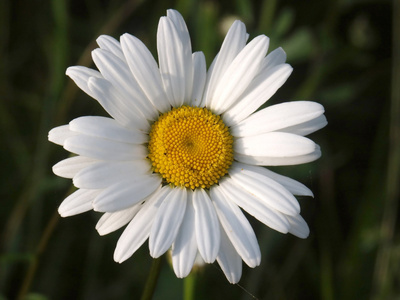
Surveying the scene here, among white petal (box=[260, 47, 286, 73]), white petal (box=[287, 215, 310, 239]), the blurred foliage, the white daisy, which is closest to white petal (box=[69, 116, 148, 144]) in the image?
the white daisy

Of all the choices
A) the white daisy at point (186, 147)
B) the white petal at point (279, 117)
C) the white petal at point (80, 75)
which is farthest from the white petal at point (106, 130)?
the white petal at point (279, 117)

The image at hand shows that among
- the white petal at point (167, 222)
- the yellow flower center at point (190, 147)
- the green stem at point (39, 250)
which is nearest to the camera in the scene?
the white petal at point (167, 222)

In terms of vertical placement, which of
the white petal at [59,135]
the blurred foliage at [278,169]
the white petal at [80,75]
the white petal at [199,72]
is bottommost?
the blurred foliage at [278,169]

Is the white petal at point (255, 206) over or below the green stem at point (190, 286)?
over

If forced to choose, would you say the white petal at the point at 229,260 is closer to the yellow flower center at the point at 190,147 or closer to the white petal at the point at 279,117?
the yellow flower center at the point at 190,147

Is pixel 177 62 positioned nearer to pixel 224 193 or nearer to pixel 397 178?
pixel 224 193

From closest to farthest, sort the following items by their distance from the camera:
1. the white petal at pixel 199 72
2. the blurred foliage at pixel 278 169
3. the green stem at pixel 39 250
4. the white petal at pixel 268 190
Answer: the white petal at pixel 268 190
the white petal at pixel 199 72
the green stem at pixel 39 250
the blurred foliage at pixel 278 169

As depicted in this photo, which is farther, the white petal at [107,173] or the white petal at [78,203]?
the white petal at [78,203]
